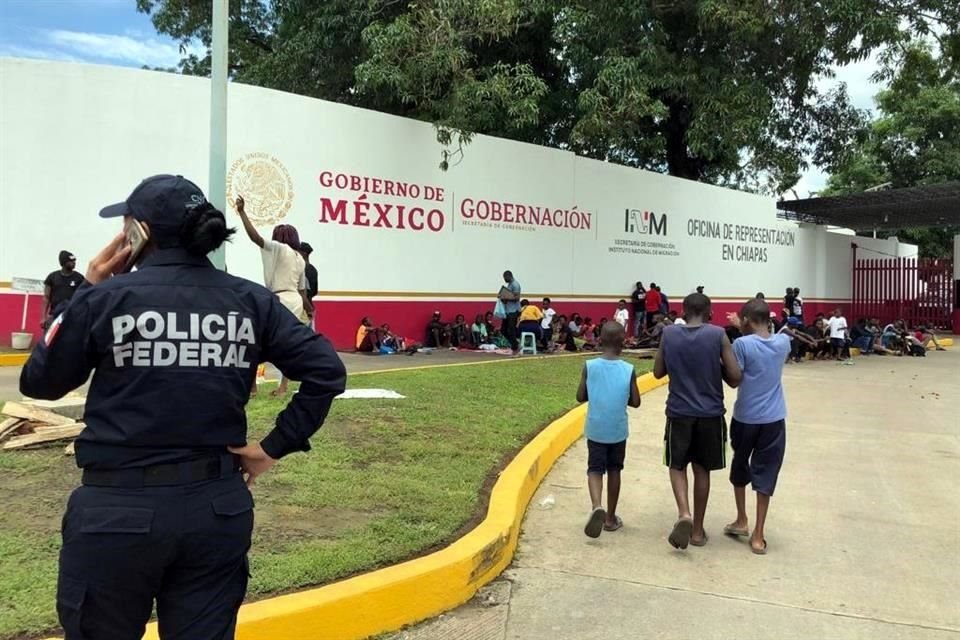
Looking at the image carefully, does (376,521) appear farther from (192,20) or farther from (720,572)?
(192,20)

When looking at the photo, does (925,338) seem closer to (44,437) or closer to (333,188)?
(333,188)

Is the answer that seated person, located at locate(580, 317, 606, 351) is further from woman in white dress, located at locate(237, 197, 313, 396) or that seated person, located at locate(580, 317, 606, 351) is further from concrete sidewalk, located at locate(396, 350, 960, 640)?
woman in white dress, located at locate(237, 197, 313, 396)

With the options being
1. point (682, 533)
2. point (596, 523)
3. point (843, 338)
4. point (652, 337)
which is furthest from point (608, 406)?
point (843, 338)

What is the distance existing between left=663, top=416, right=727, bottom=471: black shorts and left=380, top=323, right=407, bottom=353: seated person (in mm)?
9384

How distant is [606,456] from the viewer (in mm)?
4855

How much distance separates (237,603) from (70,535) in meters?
0.47

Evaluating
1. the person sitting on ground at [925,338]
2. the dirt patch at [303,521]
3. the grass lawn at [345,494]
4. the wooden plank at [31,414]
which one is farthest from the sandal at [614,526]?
the person sitting on ground at [925,338]

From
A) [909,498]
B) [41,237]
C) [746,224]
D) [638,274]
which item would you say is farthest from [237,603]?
[746,224]

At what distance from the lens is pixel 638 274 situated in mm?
19250

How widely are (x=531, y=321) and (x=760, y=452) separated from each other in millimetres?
10488

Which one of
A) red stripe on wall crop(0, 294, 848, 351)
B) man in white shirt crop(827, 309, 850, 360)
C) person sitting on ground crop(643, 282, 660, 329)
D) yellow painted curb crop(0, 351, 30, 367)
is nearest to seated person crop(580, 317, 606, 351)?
person sitting on ground crop(643, 282, 660, 329)

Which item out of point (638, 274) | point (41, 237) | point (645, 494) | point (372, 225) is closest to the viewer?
point (645, 494)

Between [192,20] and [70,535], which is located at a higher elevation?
[192,20]

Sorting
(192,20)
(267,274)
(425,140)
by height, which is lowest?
(267,274)
